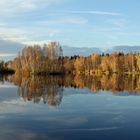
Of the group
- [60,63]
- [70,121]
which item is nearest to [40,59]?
[60,63]

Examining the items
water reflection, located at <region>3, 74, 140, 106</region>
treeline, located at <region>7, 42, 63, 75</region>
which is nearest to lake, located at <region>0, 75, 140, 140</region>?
water reflection, located at <region>3, 74, 140, 106</region>

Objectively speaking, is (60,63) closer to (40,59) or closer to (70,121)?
(40,59)

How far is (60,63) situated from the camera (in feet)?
324

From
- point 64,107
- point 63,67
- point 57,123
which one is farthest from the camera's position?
point 63,67

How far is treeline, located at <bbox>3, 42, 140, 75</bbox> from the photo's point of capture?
91.8 meters

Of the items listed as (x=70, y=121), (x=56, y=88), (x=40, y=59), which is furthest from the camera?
(x=40, y=59)

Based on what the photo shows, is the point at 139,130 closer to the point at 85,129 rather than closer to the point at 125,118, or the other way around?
the point at 85,129

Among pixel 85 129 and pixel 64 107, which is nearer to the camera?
pixel 85 129

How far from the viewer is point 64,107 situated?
22.5m

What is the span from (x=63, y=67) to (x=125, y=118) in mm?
89074

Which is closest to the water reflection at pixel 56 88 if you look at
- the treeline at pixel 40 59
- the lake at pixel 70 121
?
the lake at pixel 70 121

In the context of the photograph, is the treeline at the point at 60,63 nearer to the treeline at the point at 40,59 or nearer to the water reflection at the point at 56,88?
the treeline at the point at 40,59

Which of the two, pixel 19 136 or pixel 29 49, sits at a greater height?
pixel 29 49

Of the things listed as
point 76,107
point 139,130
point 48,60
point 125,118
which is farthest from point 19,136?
point 48,60
